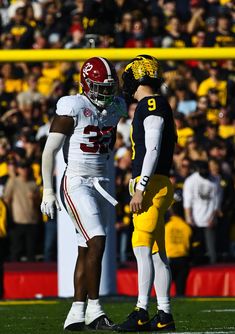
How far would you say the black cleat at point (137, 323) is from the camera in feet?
20.9

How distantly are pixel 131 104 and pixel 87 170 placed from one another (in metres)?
6.52

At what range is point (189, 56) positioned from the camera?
34.1 feet

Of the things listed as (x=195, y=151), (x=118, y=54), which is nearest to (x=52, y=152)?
(x=118, y=54)

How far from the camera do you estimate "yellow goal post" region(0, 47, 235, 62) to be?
10.2 m

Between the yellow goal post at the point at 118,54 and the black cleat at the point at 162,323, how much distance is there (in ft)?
13.5

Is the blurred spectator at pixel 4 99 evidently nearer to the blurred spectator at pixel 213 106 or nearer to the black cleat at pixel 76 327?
the blurred spectator at pixel 213 106

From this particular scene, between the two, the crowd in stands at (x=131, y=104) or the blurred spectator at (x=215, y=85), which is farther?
the blurred spectator at (x=215, y=85)

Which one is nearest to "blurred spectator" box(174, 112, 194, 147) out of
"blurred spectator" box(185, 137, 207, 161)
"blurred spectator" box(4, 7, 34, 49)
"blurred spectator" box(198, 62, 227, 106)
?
"blurred spectator" box(185, 137, 207, 161)

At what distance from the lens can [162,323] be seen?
6445 millimetres

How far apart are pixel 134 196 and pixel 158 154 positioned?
0.27m

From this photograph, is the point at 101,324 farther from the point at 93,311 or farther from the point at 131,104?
the point at 131,104

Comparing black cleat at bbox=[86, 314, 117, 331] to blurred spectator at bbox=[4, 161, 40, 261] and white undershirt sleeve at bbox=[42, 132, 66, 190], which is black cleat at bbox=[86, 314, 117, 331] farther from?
blurred spectator at bbox=[4, 161, 40, 261]

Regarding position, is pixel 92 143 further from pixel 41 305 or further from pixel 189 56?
pixel 189 56

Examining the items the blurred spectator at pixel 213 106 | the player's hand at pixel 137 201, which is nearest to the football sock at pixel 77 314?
the player's hand at pixel 137 201
